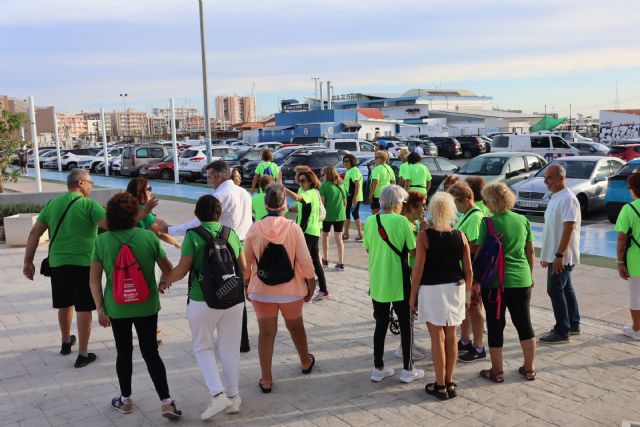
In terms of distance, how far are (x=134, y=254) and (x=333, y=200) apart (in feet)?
15.5

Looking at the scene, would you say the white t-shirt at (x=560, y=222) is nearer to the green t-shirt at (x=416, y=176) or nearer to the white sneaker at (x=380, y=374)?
the white sneaker at (x=380, y=374)

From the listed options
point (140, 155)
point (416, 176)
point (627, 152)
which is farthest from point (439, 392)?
point (140, 155)

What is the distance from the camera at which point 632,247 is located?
225 inches

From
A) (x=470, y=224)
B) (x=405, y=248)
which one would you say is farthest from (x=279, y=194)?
(x=470, y=224)

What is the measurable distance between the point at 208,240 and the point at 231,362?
0.97m

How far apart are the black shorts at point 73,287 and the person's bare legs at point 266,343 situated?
1752 millimetres

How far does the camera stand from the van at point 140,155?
29281 mm

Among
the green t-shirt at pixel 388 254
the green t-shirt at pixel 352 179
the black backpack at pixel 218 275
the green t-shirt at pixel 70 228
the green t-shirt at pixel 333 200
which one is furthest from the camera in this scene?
the green t-shirt at pixel 352 179

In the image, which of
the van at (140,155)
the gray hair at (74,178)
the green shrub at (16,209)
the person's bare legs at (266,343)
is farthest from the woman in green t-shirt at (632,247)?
the van at (140,155)

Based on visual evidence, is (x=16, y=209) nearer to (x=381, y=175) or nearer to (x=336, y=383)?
(x=381, y=175)

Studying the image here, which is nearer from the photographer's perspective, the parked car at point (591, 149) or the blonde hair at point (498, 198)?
the blonde hair at point (498, 198)

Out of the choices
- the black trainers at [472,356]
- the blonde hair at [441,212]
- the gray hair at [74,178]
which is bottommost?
the black trainers at [472,356]

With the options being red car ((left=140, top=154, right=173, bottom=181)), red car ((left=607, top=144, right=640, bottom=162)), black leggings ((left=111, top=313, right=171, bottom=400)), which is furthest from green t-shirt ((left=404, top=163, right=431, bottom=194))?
red car ((left=140, top=154, right=173, bottom=181))

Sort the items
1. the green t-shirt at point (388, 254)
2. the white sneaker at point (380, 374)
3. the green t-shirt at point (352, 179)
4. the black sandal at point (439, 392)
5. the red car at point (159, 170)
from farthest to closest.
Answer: the red car at point (159, 170) < the green t-shirt at point (352, 179) < the white sneaker at point (380, 374) < the green t-shirt at point (388, 254) < the black sandal at point (439, 392)
